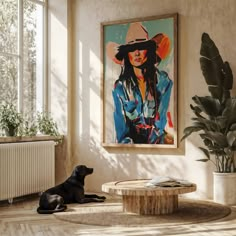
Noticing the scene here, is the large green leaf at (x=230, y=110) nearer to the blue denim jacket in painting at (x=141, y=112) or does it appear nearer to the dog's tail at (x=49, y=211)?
the blue denim jacket in painting at (x=141, y=112)

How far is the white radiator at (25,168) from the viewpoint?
19.9 feet

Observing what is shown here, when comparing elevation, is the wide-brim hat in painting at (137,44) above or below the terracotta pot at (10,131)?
above

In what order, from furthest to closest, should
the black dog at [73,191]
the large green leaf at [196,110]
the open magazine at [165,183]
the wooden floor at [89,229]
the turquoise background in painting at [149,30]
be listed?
the turquoise background in painting at [149,30]
the large green leaf at [196,110]
the black dog at [73,191]
the open magazine at [165,183]
the wooden floor at [89,229]

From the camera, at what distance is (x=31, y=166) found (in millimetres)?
6480

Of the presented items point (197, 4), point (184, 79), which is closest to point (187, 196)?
point (184, 79)

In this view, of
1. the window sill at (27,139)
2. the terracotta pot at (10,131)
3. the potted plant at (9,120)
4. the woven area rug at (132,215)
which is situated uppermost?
the potted plant at (9,120)

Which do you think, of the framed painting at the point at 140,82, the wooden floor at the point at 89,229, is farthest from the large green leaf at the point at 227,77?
the wooden floor at the point at 89,229

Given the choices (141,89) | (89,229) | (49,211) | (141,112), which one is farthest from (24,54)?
(89,229)

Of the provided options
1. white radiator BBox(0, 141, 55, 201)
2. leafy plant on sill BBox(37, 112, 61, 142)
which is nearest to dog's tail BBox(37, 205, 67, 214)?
white radiator BBox(0, 141, 55, 201)

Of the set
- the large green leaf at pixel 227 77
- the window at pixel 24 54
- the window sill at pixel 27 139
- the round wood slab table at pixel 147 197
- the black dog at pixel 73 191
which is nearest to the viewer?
the round wood slab table at pixel 147 197

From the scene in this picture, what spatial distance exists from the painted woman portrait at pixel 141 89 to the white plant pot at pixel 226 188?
97cm

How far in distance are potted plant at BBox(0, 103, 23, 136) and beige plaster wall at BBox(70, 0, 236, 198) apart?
3.83 feet

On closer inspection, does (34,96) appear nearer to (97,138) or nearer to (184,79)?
(97,138)

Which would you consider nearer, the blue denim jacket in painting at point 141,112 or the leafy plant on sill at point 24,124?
the leafy plant on sill at point 24,124
